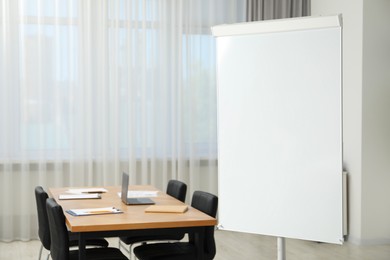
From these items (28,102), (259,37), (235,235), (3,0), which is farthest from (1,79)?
(259,37)

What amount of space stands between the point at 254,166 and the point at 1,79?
446cm

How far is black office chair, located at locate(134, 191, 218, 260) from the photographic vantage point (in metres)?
4.65

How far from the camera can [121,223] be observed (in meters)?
4.05

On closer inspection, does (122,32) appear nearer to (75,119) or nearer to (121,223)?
(75,119)

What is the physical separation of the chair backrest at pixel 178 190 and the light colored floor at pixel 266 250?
1015mm

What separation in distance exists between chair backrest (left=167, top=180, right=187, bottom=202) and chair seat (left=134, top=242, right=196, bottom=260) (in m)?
0.68

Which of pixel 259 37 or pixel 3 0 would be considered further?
pixel 3 0

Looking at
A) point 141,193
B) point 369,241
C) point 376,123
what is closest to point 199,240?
point 141,193

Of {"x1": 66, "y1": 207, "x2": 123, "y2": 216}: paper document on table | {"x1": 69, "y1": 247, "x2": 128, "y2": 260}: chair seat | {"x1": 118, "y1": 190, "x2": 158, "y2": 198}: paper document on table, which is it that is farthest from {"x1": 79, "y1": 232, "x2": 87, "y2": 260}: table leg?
{"x1": 118, "y1": 190, "x2": 158, "y2": 198}: paper document on table

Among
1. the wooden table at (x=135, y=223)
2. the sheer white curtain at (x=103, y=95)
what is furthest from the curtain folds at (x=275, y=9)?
the wooden table at (x=135, y=223)

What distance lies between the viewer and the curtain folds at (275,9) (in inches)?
321

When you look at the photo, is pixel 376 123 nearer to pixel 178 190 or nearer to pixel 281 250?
pixel 178 190

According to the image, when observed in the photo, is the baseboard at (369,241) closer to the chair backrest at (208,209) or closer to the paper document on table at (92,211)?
the chair backrest at (208,209)

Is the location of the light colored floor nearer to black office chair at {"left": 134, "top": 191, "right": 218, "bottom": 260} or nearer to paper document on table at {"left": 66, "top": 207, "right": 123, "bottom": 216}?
black office chair at {"left": 134, "top": 191, "right": 218, "bottom": 260}
